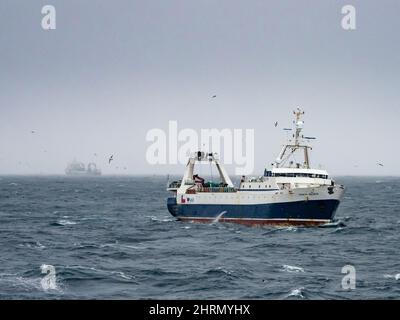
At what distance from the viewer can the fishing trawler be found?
74.4 m

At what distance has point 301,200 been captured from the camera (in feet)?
243

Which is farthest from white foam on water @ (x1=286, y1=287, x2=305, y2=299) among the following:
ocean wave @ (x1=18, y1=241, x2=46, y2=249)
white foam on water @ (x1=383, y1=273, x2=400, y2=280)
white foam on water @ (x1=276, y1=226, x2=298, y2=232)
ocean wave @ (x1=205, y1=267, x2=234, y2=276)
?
white foam on water @ (x1=276, y1=226, x2=298, y2=232)

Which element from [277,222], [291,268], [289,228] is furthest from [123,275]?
[277,222]

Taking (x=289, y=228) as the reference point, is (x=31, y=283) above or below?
above

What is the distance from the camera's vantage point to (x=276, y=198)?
74.8 meters

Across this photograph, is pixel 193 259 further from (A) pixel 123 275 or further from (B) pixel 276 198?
(B) pixel 276 198

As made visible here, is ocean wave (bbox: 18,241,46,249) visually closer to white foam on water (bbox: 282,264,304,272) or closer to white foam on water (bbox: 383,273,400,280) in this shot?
white foam on water (bbox: 282,264,304,272)

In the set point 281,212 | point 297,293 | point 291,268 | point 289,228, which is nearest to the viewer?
point 297,293

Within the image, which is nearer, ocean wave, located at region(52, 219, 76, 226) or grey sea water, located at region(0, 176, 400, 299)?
grey sea water, located at region(0, 176, 400, 299)

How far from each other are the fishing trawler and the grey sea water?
2.02m

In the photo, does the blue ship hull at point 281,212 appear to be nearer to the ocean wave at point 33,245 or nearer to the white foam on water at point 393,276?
the ocean wave at point 33,245

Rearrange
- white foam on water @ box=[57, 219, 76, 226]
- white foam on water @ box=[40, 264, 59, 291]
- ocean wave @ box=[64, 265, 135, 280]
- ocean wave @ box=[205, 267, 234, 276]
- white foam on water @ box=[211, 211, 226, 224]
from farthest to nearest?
white foam on water @ box=[57, 219, 76, 226] → white foam on water @ box=[211, 211, 226, 224] → ocean wave @ box=[205, 267, 234, 276] → ocean wave @ box=[64, 265, 135, 280] → white foam on water @ box=[40, 264, 59, 291]

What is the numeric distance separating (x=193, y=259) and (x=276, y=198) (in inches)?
1002
